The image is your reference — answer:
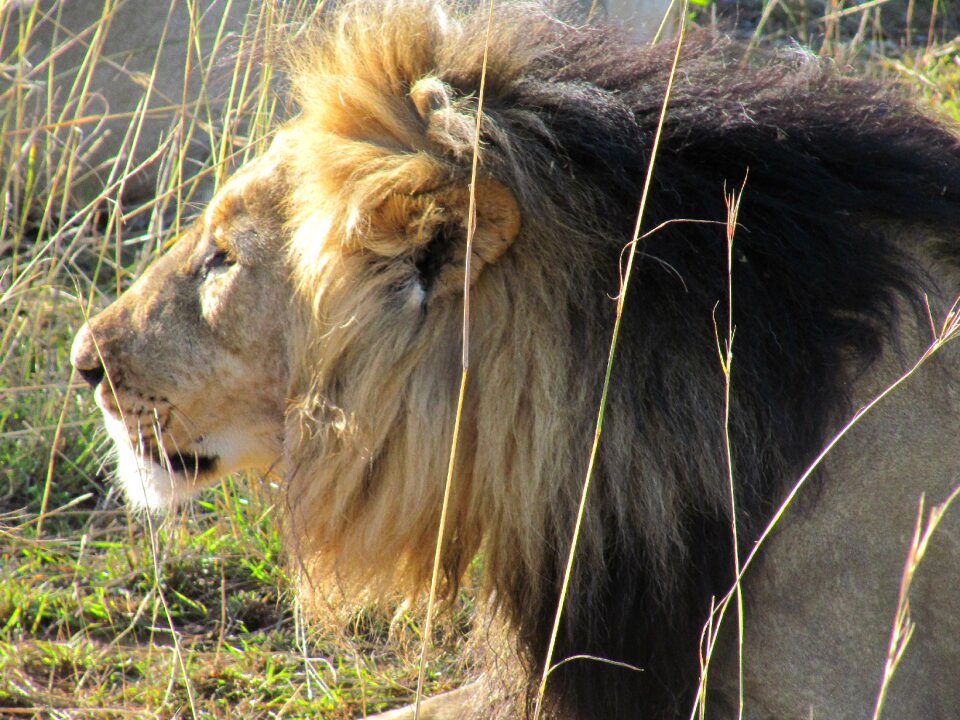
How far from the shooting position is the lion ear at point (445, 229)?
6.37ft

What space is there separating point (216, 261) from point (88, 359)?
352mm

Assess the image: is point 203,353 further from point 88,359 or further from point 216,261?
point 88,359

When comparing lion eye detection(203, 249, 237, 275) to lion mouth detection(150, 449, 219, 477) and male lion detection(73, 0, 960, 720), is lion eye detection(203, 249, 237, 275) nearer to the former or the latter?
male lion detection(73, 0, 960, 720)

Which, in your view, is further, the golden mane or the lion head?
the lion head

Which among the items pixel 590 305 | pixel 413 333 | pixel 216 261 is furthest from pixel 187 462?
pixel 590 305

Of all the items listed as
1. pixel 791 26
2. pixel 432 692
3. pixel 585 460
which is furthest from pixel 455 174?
pixel 791 26

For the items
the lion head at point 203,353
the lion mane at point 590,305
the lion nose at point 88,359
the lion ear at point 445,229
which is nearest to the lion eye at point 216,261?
the lion head at point 203,353

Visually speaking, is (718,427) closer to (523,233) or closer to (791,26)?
(523,233)

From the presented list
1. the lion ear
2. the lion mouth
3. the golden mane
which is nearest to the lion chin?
the lion mouth

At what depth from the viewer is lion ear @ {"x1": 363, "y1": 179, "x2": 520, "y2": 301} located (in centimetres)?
194

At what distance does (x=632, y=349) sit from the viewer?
202 cm

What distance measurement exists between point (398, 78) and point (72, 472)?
209 cm

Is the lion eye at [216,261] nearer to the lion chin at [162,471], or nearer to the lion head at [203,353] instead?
the lion head at [203,353]

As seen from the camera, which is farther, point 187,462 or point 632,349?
point 187,462
